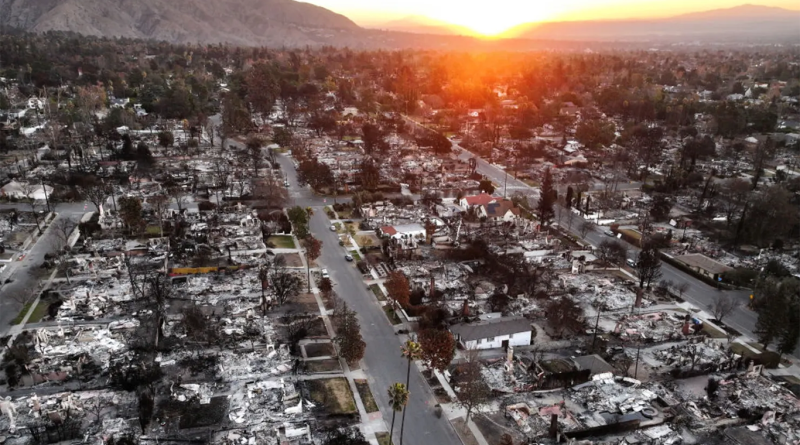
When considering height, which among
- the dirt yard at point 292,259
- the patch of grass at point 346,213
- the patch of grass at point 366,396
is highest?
the patch of grass at point 346,213

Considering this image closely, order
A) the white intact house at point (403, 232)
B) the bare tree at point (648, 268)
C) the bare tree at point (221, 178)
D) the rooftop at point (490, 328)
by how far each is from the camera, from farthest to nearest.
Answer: the bare tree at point (221, 178), the white intact house at point (403, 232), the bare tree at point (648, 268), the rooftop at point (490, 328)

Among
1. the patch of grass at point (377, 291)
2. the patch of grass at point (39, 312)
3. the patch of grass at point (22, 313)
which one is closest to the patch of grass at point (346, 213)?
the patch of grass at point (377, 291)

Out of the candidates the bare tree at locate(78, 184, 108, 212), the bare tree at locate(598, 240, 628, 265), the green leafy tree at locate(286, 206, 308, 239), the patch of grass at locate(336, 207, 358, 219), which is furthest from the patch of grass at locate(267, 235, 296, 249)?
the bare tree at locate(598, 240, 628, 265)

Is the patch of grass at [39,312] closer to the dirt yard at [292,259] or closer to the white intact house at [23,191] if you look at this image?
the dirt yard at [292,259]

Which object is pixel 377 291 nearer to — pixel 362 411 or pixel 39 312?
pixel 362 411

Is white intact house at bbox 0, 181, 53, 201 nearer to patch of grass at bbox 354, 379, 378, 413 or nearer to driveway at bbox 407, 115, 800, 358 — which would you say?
patch of grass at bbox 354, 379, 378, 413

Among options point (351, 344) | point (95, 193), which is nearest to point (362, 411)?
point (351, 344)

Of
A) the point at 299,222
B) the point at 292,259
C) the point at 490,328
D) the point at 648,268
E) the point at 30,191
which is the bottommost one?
the point at 292,259
